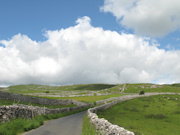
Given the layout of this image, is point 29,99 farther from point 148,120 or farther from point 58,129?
point 148,120

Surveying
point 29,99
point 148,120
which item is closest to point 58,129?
point 148,120

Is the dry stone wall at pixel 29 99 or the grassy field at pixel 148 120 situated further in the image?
the dry stone wall at pixel 29 99

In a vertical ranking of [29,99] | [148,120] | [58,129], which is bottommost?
[148,120]

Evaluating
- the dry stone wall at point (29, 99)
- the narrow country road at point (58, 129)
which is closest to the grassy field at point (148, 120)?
the narrow country road at point (58, 129)

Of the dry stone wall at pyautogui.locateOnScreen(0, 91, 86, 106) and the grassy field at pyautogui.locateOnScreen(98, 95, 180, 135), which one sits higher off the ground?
the dry stone wall at pyautogui.locateOnScreen(0, 91, 86, 106)

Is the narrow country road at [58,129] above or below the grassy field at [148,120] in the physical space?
above

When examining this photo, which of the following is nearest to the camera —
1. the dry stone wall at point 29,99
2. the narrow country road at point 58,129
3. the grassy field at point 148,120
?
the narrow country road at point 58,129

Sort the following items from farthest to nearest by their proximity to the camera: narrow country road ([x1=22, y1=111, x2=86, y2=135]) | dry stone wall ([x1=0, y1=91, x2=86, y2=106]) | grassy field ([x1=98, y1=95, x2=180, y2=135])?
1. dry stone wall ([x1=0, y1=91, x2=86, y2=106])
2. grassy field ([x1=98, y1=95, x2=180, y2=135])
3. narrow country road ([x1=22, y1=111, x2=86, y2=135])

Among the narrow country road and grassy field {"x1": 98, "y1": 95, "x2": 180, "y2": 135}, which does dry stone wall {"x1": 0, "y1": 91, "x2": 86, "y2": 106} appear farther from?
the narrow country road

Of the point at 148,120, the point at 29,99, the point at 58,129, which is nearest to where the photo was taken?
the point at 58,129

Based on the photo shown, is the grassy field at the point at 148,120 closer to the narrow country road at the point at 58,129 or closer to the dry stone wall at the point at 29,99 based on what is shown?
the narrow country road at the point at 58,129

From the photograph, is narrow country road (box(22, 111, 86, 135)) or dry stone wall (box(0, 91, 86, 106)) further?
dry stone wall (box(0, 91, 86, 106))

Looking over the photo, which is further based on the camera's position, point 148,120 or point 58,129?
point 148,120

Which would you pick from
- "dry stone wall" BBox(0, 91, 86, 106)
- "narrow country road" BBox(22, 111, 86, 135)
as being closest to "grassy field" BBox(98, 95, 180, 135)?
"narrow country road" BBox(22, 111, 86, 135)
